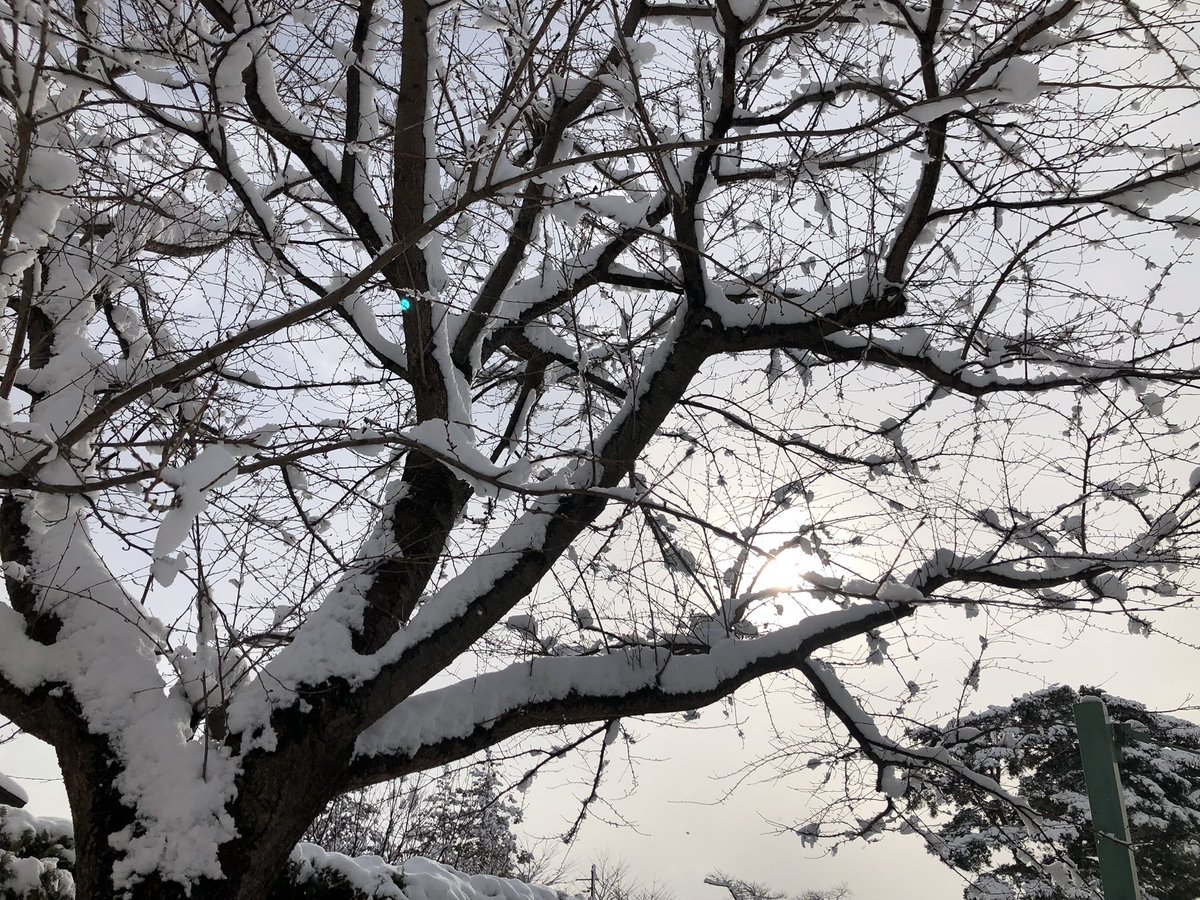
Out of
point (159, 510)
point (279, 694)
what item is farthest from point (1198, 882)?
point (159, 510)

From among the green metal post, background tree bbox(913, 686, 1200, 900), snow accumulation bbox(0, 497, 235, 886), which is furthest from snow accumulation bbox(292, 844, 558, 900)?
background tree bbox(913, 686, 1200, 900)

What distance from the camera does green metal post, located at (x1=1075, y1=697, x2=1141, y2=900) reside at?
366 cm

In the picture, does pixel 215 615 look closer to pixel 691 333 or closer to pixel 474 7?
pixel 691 333

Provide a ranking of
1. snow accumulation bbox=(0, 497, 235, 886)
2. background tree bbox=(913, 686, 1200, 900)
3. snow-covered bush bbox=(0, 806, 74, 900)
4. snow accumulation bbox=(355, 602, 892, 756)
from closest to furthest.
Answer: snow accumulation bbox=(0, 497, 235, 886) < snow accumulation bbox=(355, 602, 892, 756) < snow-covered bush bbox=(0, 806, 74, 900) < background tree bbox=(913, 686, 1200, 900)

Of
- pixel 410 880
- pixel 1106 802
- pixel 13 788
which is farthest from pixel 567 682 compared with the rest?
pixel 13 788

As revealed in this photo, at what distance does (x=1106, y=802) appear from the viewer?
3836 millimetres

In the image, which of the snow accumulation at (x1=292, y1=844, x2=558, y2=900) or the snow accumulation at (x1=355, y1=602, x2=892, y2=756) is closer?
the snow accumulation at (x1=355, y1=602, x2=892, y2=756)

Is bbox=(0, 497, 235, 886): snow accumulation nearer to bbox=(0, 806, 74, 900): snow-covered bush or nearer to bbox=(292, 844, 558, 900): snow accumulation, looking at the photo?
bbox=(292, 844, 558, 900): snow accumulation

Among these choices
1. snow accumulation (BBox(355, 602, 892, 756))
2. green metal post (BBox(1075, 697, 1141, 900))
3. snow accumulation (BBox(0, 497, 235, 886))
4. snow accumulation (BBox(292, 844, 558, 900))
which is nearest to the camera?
snow accumulation (BBox(0, 497, 235, 886))

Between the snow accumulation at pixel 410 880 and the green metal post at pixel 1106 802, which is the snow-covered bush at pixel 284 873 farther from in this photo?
the green metal post at pixel 1106 802

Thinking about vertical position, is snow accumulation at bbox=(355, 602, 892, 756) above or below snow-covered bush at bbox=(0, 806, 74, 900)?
above

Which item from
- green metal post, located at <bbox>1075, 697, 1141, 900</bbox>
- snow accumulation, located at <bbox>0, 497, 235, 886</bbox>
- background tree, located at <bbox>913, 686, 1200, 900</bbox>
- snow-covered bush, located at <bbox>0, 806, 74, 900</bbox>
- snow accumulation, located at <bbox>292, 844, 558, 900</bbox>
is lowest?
snow-covered bush, located at <bbox>0, 806, 74, 900</bbox>

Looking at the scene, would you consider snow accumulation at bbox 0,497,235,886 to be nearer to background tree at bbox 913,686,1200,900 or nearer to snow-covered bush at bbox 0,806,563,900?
snow-covered bush at bbox 0,806,563,900

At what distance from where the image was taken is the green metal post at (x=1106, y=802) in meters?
3.66
